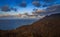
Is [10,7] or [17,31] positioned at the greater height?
[10,7]

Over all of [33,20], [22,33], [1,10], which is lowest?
[22,33]

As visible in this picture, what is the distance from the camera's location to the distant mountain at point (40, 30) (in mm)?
4840

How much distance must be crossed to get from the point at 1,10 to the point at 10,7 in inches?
9.8

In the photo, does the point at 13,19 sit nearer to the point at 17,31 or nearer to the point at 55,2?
the point at 17,31

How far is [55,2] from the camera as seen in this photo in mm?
4930

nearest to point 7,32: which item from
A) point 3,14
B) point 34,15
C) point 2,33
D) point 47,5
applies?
point 2,33

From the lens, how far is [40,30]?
4.86m

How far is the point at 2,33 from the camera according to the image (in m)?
4.86

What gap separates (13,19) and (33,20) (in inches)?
20.7

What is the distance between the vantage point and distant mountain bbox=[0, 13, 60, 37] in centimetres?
484

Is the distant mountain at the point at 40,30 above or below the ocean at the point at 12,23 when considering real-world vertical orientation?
below

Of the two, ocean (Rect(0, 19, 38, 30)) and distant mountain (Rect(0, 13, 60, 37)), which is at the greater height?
ocean (Rect(0, 19, 38, 30))

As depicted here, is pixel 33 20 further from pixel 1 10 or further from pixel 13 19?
pixel 1 10

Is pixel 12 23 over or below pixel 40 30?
over
